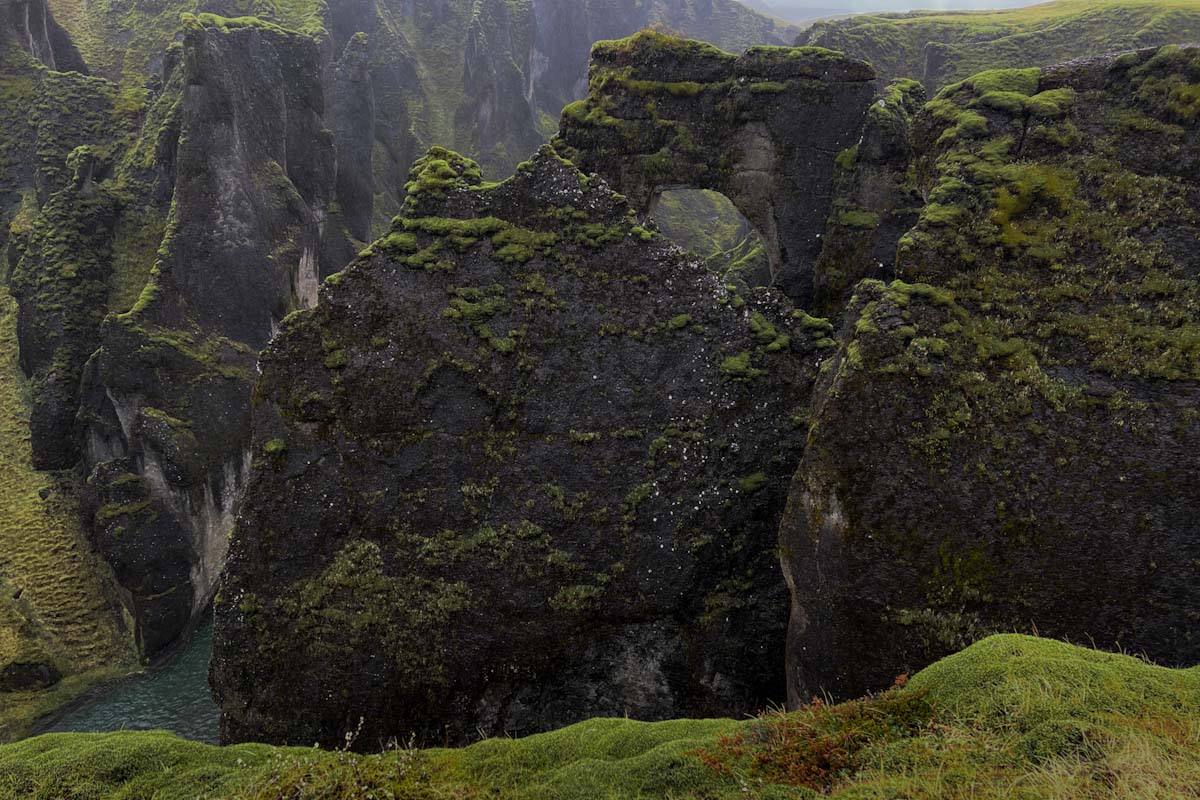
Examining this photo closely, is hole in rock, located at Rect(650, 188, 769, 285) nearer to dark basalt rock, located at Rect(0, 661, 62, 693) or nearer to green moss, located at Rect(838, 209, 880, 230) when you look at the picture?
green moss, located at Rect(838, 209, 880, 230)

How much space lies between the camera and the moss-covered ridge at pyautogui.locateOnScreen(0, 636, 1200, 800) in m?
6.12

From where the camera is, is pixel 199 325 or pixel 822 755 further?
pixel 199 325

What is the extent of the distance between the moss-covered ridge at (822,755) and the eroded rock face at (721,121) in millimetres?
19365

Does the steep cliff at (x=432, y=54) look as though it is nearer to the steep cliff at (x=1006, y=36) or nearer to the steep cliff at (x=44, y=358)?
the steep cliff at (x=44, y=358)

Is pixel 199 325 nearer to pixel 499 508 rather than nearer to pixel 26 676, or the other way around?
pixel 26 676

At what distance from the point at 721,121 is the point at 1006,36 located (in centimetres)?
6209

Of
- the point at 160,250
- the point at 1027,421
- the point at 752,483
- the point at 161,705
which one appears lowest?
the point at 161,705

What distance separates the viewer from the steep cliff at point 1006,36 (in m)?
60.1

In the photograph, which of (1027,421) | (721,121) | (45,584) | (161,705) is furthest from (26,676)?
(1027,421)

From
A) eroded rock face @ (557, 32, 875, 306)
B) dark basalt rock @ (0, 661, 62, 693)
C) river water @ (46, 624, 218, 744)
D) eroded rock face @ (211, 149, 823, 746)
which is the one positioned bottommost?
river water @ (46, 624, 218, 744)

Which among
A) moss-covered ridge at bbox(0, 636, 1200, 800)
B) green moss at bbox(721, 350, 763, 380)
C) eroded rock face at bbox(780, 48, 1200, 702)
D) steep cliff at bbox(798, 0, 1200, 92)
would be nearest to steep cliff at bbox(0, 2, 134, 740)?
moss-covered ridge at bbox(0, 636, 1200, 800)

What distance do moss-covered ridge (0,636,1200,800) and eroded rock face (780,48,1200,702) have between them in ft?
15.5

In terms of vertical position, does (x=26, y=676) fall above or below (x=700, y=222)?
below

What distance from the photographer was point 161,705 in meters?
27.2
